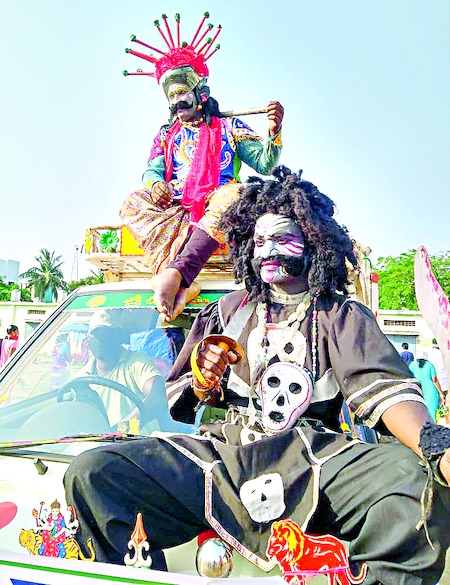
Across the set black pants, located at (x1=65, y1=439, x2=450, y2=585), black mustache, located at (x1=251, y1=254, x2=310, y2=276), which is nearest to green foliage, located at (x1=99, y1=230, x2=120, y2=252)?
black mustache, located at (x1=251, y1=254, x2=310, y2=276)

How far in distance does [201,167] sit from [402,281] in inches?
1252

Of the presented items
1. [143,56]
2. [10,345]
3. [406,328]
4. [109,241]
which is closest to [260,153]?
[143,56]

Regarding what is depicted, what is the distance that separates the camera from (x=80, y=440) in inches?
97.1

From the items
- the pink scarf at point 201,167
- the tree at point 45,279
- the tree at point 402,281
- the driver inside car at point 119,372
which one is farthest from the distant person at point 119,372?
the tree at point 45,279

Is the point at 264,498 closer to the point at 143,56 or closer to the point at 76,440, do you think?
the point at 76,440

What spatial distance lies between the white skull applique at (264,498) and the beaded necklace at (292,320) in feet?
1.68

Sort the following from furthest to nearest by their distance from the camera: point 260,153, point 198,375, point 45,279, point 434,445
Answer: point 45,279 < point 260,153 < point 198,375 < point 434,445

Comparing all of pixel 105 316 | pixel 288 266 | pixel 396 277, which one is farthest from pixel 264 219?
pixel 396 277

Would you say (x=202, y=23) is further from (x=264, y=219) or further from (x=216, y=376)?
(x=216, y=376)

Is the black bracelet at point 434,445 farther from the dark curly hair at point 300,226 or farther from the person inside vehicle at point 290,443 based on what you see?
the dark curly hair at point 300,226

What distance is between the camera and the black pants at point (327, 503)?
5.36 feet

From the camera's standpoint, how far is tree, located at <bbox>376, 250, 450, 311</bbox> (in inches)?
1266

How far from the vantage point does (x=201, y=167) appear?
12.5 feet

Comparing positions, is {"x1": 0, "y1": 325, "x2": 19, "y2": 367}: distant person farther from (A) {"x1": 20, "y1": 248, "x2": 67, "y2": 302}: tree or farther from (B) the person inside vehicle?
(A) {"x1": 20, "y1": 248, "x2": 67, "y2": 302}: tree
